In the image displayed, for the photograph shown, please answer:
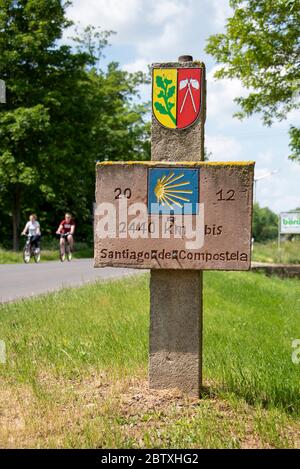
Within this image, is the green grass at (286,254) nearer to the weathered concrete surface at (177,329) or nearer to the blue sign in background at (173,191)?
the weathered concrete surface at (177,329)

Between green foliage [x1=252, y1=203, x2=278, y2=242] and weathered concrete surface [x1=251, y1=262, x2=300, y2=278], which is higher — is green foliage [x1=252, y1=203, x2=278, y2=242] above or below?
above

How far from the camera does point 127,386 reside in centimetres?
504

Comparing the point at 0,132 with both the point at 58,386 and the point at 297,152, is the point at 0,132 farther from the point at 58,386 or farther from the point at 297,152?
the point at 58,386

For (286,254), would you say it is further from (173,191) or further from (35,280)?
(173,191)

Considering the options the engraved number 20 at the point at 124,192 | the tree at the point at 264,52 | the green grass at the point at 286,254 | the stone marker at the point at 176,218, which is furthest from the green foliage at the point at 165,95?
the green grass at the point at 286,254

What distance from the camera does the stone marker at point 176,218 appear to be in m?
4.71

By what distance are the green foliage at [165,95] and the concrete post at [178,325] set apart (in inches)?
7.6

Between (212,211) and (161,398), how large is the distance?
4.39ft

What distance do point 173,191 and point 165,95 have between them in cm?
75

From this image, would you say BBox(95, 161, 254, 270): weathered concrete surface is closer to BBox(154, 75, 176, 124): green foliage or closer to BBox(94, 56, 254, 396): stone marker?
BBox(94, 56, 254, 396): stone marker

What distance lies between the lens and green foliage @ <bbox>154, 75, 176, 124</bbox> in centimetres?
501

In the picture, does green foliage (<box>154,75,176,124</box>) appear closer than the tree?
Yes

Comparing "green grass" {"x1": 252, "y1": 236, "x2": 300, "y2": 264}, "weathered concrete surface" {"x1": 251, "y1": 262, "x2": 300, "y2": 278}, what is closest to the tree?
"weathered concrete surface" {"x1": 251, "y1": 262, "x2": 300, "y2": 278}

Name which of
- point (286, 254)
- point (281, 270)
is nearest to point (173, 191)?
point (281, 270)
